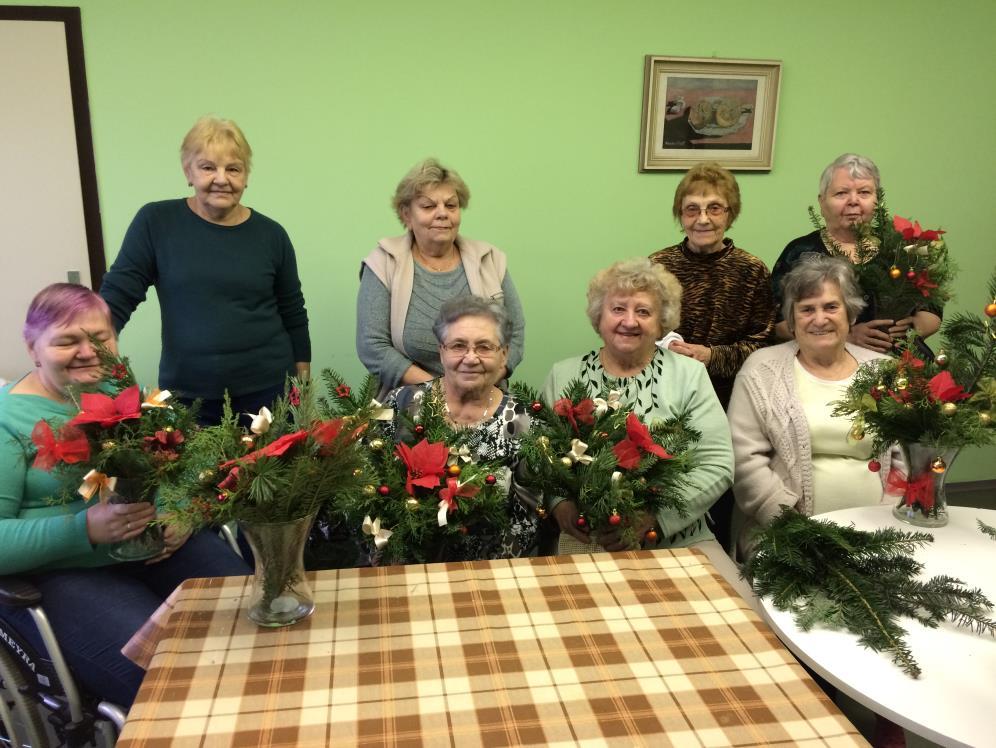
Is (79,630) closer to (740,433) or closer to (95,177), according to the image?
(740,433)

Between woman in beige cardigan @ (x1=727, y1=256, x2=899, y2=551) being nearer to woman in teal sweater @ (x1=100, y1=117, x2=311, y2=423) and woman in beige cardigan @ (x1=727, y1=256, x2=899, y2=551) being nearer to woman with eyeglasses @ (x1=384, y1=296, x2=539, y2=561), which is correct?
woman with eyeglasses @ (x1=384, y1=296, x2=539, y2=561)

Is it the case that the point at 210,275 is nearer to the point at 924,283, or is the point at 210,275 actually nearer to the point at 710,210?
the point at 710,210

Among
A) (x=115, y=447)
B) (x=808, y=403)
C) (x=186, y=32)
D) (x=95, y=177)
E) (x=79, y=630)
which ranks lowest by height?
(x=79, y=630)

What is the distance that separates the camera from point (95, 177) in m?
3.17

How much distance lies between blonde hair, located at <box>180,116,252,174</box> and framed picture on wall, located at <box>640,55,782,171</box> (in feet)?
6.46

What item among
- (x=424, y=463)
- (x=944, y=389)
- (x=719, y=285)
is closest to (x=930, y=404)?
(x=944, y=389)

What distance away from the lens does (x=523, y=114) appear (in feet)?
11.4

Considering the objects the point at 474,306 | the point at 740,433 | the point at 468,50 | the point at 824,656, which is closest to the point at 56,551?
the point at 474,306

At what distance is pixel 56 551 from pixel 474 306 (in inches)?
47.1

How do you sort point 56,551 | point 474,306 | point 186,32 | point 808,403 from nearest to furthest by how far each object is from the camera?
point 56,551 < point 474,306 < point 808,403 < point 186,32

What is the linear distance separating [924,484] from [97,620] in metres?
1.95

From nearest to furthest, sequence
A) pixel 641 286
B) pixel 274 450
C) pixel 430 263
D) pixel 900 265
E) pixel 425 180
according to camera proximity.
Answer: pixel 274 450 → pixel 641 286 → pixel 900 265 → pixel 425 180 → pixel 430 263

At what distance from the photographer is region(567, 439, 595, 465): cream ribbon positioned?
1.75 m

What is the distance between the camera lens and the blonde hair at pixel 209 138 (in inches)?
92.7
